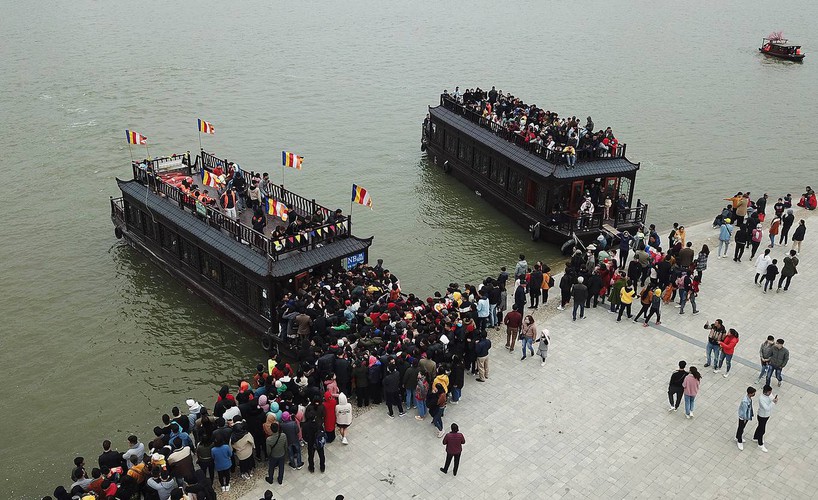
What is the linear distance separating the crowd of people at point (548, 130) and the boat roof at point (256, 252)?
11183 millimetres

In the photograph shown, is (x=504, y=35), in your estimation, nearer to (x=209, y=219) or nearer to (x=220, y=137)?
(x=220, y=137)

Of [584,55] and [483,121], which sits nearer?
[483,121]

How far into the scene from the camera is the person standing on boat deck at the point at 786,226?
98.8ft

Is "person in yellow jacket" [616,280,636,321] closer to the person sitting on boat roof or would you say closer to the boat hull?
the person sitting on boat roof

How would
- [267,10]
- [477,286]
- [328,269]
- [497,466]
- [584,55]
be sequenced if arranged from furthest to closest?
[267,10] < [584,55] < [477,286] < [328,269] < [497,466]

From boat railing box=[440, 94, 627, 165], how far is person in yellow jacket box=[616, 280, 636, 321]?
8.94 meters

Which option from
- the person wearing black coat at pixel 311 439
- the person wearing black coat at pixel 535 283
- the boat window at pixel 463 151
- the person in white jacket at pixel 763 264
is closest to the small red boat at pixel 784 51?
the boat window at pixel 463 151

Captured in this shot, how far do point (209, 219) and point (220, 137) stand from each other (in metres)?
24.2

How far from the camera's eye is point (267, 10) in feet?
337

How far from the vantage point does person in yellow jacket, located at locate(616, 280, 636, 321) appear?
24047 millimetres

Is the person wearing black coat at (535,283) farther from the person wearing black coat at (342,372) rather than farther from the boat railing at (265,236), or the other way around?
the person wearing black coat at (342,372)

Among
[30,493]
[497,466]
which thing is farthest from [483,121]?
[30,493]

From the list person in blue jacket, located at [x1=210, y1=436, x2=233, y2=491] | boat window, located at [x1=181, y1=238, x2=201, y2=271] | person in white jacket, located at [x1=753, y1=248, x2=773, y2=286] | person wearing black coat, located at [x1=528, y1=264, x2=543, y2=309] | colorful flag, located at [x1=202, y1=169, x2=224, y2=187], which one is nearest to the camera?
person in blue jacket, located at [x1=210, y1=436, x2=233, y2=491]

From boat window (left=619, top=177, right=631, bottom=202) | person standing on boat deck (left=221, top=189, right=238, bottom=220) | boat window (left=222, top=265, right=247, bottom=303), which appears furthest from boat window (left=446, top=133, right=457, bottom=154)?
boat window (left=222, top=265, right=247, bottom=303)
